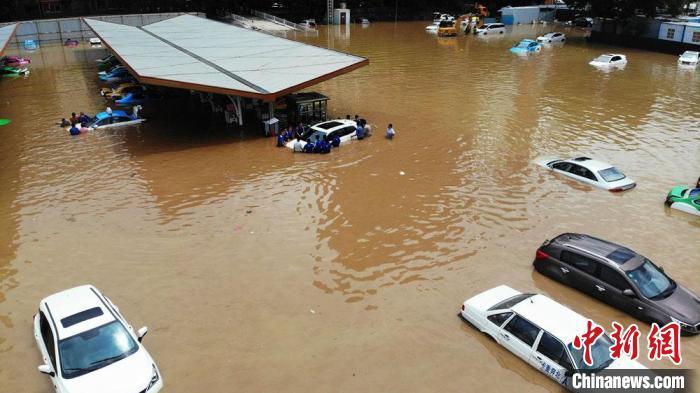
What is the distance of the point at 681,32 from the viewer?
171ft

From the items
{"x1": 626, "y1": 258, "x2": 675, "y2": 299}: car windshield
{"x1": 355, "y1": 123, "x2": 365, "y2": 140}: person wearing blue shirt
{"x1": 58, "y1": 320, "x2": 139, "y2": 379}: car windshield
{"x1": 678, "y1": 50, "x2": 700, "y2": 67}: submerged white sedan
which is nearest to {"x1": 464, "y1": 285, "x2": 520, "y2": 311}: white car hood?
{"x1": 626, "y1": 258, "x2": 675, "y2": 299}: car windshield

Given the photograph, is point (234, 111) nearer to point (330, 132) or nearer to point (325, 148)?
point (330, 132)

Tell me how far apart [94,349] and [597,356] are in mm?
10019

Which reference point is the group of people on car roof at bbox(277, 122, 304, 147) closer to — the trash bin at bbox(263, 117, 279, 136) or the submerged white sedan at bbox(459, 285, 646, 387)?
the trash bin at bbox(263, 117, 279, 136)

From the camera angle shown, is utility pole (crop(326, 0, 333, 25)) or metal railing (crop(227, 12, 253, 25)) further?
utility pole (crop(326, 0, 333, 25))

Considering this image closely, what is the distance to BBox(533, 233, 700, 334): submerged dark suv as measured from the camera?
11508 millimetres

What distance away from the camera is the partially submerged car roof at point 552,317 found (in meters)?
10.1

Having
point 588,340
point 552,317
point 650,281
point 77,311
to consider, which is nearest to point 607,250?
point 650,281

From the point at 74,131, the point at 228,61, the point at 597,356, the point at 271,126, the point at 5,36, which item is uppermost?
the point at 5,36

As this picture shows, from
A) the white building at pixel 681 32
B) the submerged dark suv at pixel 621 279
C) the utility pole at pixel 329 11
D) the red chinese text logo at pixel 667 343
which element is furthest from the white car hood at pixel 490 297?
the utility pole at pixel 329 11

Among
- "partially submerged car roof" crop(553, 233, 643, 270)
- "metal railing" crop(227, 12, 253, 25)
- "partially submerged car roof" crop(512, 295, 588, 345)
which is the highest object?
"metal railing" crop(227, 12, 253, 25)

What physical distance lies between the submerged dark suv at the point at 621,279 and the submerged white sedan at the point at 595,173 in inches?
263

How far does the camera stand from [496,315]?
11.2 m

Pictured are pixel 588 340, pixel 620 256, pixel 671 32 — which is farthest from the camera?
pixel 671 32
